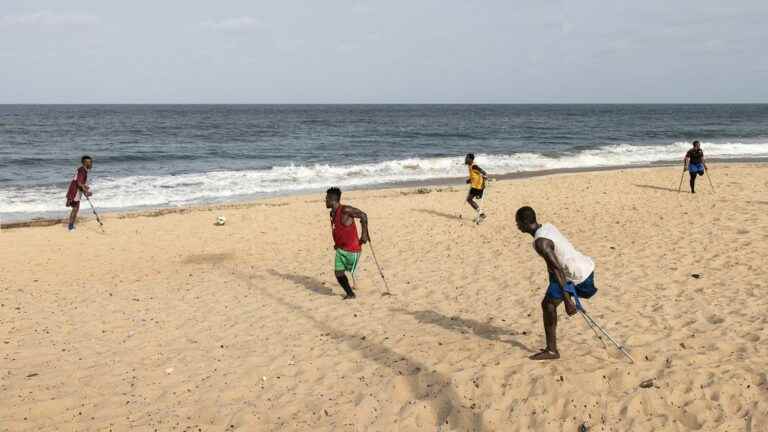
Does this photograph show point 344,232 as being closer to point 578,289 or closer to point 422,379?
point 422,379

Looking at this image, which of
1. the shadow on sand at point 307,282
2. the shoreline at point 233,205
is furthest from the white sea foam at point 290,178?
the shadow on sand at point 307,282

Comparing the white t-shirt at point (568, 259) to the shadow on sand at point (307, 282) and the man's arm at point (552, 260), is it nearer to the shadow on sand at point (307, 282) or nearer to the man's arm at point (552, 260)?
the man's arm at point (552, 260)

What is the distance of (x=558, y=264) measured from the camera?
5004 mm

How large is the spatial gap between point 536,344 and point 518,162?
25053mm

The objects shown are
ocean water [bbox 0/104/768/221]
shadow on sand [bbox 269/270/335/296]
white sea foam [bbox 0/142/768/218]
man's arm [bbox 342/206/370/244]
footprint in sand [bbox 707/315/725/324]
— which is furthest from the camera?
ocean water [bbox 0/104/768/221]

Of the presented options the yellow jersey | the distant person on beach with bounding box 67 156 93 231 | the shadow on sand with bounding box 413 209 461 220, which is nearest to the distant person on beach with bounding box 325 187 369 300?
the yellow jersey

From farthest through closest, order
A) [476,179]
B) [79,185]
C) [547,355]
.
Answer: [476,179]
[79,185]
[547,355]

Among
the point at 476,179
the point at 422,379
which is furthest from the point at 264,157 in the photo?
the point at 422,379

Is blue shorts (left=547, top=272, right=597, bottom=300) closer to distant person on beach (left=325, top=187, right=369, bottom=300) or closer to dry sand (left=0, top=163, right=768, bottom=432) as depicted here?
dry sand (left=0, top=163, right=768, bottom=432)

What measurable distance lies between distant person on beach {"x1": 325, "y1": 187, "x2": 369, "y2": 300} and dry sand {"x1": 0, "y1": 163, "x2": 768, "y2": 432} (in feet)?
1.97

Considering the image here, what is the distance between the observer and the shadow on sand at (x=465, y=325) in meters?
6.37

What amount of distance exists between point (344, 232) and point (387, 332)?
5.31ft

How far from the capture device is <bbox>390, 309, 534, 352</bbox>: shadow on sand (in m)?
6.37

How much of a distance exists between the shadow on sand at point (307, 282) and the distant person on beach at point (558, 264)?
4.14 meters
